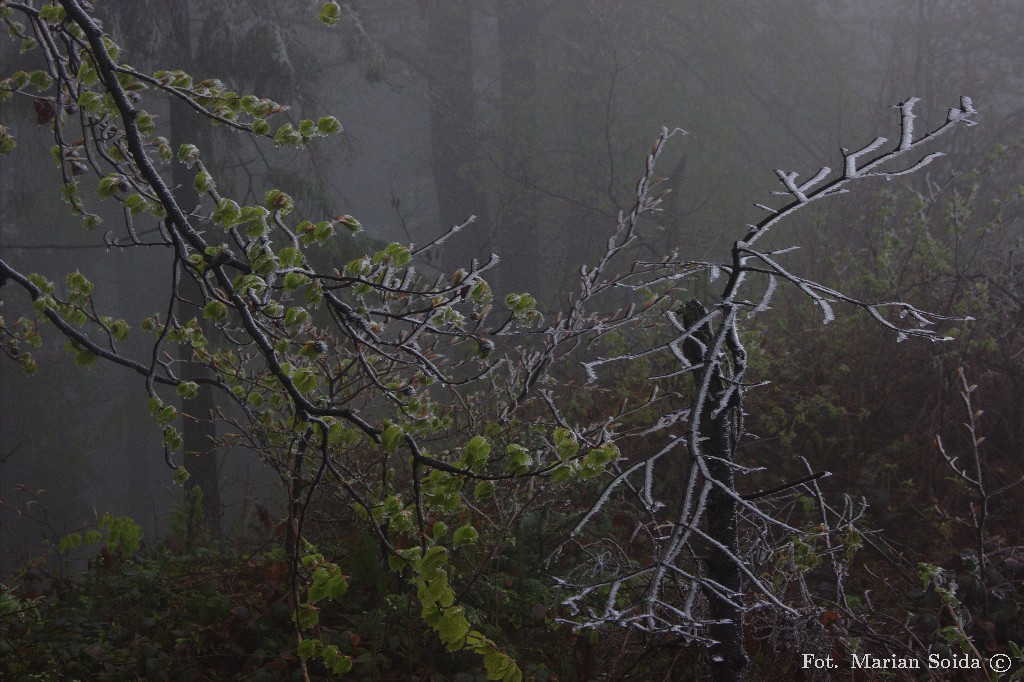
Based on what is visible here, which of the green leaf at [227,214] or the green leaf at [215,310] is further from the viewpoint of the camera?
the green leaf at [215,310]

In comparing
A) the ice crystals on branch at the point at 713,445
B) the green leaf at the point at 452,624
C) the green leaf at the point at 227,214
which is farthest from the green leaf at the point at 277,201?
the green leaf at the point at 452,624

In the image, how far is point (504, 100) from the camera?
1341cm

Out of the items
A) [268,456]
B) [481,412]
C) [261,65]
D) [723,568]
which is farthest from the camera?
[261,65]

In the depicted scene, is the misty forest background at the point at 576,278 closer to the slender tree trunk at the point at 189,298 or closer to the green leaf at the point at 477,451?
the slender tree trunk at the point at 189,298

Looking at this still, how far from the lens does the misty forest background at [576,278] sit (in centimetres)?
331

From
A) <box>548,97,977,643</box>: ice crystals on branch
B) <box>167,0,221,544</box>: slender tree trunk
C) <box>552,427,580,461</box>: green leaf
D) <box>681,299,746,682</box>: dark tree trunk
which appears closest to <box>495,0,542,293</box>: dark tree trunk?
<box>167,0,221,544</box>: slender tree trunk

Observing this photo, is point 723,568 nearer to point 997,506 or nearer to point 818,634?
point 818,634

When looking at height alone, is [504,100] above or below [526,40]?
below

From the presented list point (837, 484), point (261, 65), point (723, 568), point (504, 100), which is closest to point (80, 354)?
point (723, 568)

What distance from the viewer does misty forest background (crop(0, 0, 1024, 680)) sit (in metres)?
3.31

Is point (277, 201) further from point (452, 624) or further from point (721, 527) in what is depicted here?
point (721, 527)

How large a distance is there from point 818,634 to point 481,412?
6.86ft

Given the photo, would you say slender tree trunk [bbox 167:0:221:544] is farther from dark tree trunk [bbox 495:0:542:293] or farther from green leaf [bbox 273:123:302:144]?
green leaf [bbox 273:123:302:144]

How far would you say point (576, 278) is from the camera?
12.3 meters
